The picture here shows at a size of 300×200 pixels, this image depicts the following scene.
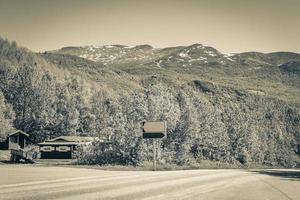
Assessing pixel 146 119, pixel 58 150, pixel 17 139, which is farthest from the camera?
pixel 17 139

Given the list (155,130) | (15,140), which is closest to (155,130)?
(155,130)

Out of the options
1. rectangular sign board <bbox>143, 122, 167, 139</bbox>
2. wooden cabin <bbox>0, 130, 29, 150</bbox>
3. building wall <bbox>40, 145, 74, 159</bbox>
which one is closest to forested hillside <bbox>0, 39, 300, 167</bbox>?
rectangular sign board <bbox>143, 122, 167, 139</bbox>

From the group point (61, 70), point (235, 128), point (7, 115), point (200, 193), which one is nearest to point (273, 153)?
point (235, 128)

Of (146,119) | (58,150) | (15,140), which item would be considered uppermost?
(146,119)

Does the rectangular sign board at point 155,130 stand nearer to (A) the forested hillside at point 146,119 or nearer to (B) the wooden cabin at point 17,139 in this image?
(A) the forested hillside at point 146,119

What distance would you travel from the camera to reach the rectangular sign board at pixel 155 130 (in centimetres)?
4794

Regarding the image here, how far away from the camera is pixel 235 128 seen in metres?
83.6

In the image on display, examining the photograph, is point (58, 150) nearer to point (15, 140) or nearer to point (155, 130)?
point (15, 140)

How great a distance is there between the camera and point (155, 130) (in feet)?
158

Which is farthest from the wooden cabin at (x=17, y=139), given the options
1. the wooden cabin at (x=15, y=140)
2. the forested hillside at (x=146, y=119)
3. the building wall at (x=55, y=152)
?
the building wall at (x=55, y=152)

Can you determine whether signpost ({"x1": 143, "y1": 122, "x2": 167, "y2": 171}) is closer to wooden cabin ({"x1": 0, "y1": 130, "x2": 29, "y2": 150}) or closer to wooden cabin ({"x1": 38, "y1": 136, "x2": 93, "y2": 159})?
wooden cabin ({"x1": 38, "y1": 136, "x2": 93, "y2": 159})

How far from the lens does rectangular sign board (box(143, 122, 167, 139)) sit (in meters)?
47.9

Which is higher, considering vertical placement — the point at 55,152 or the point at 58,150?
the point at 58,150

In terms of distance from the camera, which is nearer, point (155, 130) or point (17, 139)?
point (155, 130)
